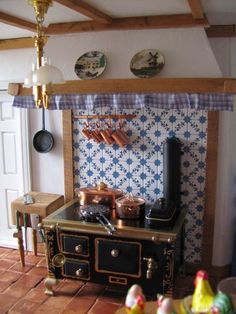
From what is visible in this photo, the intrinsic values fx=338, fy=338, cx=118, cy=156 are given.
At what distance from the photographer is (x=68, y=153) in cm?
352

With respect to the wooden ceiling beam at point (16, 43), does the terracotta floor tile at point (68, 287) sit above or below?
below

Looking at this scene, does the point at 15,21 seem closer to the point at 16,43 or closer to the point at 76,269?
the point at 16,43

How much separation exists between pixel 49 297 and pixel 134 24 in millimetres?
2515

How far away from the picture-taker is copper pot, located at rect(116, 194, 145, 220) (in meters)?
2.87

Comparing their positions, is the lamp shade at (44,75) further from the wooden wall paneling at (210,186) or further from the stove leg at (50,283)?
the stove leg at (50,283)

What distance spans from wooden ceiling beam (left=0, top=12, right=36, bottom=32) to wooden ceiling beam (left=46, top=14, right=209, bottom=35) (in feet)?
0.70

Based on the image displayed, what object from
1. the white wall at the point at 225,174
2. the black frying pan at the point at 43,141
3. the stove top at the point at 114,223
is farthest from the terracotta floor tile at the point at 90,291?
the black frying pan at the point at 43,141

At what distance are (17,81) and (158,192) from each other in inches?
74.4

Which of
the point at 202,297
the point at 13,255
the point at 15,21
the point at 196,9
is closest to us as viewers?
the point at 202,297

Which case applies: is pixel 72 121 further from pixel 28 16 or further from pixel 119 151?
pixel 28 16

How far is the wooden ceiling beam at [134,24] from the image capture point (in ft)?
9.12

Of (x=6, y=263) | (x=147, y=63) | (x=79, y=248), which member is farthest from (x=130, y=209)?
(x=6, y=263)

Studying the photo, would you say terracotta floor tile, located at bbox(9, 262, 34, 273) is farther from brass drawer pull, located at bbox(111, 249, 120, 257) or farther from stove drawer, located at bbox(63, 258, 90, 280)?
brass drawer pull, located at bbox(111, 249, 120, 257)

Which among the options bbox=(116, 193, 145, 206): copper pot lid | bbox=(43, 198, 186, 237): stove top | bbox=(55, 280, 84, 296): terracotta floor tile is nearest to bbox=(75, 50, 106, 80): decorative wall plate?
bbox=(116, 193, 145, 206): copper pot lid
